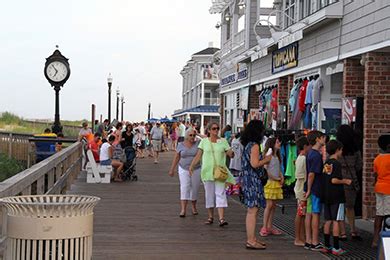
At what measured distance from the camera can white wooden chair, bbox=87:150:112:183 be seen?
1820 centimetres

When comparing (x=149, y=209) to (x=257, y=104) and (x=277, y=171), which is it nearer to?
(x=277, y=171)

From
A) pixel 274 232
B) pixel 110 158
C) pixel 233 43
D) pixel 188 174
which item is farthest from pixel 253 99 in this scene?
pixel 274 232

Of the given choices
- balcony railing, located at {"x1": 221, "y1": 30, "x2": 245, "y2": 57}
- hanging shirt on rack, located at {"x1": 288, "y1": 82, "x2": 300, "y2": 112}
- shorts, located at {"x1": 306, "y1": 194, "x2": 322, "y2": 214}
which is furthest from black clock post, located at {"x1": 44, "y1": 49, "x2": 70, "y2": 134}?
shorts, located at {"x1": 306, "y1": 194, "x2": 322, "y2": 214}

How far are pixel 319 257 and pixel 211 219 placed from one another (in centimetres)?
302

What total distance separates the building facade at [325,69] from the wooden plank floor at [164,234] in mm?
2739

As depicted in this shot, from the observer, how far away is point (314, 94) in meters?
14.7

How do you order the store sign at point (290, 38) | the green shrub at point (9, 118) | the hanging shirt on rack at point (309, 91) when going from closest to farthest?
the hanging shirt on rack at point (309, 91) < the store sign at point (290, 38) < the green shrub at point (9, 118)

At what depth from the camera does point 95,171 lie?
1825 cm

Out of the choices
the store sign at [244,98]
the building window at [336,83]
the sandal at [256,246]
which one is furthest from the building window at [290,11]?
the sandal at [256,246]

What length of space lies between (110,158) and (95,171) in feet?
1.79

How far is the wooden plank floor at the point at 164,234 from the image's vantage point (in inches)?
342

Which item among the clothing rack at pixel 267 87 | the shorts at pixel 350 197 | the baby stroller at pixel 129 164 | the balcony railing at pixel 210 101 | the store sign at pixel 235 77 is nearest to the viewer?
the shorts at pixel 350 197

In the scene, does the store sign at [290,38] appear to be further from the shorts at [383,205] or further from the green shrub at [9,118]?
the green shrub at [9,118]

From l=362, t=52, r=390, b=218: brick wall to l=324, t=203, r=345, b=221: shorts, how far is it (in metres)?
2.88
